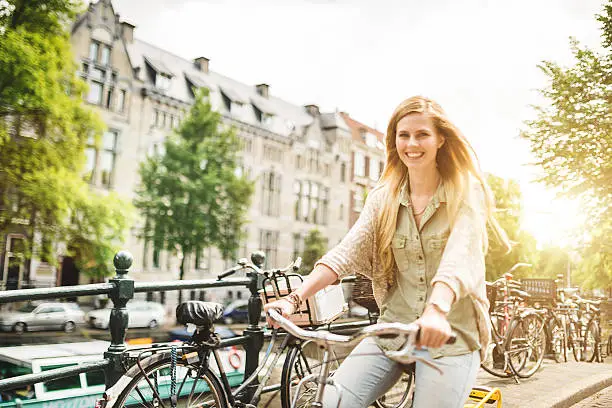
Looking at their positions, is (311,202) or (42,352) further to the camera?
(311,202)

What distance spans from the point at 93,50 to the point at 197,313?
26622mm

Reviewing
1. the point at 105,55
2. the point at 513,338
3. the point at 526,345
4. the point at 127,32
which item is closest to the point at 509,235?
the point at 526,345

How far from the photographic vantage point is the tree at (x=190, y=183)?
22406 millimetres

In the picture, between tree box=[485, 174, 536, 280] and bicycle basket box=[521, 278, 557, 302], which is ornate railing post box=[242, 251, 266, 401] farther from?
tree box=[485, 174, 536, 280]

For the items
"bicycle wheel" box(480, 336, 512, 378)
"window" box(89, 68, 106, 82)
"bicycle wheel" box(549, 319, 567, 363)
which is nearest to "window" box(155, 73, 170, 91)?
→ "window" box(89, 68, 106, 82)

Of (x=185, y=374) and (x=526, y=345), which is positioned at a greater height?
(x=185, y=374)

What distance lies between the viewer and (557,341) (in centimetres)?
691

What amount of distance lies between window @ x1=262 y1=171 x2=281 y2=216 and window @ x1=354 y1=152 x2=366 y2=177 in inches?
373

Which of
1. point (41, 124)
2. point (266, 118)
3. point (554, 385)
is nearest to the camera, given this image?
point (554, 385)

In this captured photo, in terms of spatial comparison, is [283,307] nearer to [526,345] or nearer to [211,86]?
[526,345]

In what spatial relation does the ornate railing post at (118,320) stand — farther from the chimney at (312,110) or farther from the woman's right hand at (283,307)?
the chimney at (312,110)

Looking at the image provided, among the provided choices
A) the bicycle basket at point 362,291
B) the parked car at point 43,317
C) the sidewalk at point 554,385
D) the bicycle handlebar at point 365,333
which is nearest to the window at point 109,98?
the parked car at point 43,317

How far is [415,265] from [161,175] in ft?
70.3

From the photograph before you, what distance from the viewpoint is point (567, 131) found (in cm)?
1065
